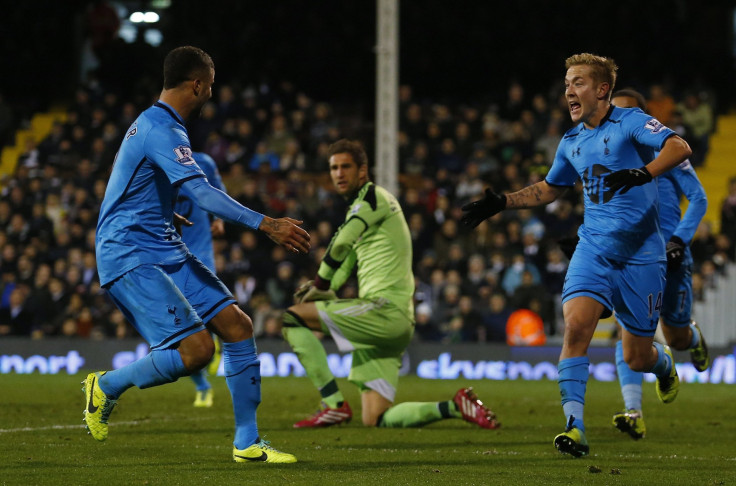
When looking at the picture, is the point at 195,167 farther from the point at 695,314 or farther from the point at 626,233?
the point at 695,314

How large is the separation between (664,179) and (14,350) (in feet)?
36.7

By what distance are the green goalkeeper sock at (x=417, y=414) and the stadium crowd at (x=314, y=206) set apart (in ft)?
23.7

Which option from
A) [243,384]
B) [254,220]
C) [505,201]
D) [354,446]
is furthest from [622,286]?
[254,220]

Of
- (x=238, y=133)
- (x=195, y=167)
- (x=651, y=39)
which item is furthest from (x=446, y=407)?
(x=651, y=39)

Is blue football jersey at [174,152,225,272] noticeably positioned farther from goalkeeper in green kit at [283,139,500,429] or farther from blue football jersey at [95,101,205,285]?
blue football jersey at [95,101,205,285]

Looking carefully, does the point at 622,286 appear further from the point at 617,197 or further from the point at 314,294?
the point at 314,294

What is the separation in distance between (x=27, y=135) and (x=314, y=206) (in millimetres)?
9123

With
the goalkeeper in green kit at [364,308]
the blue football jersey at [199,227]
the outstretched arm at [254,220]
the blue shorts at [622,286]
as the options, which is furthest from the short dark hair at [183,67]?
the blue football jersey at [199,227]

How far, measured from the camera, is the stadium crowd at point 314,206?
57.9 ft

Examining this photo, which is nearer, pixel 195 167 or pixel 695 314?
pixel 195 167

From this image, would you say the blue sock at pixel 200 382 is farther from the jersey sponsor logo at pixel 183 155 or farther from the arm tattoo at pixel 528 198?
the jersey sponsor logo at pixel 183 155

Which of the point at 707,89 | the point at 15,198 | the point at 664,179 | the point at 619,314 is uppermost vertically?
the point at 707,89

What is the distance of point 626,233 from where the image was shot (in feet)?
24.9

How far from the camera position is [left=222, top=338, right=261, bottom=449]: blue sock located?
265 inches
